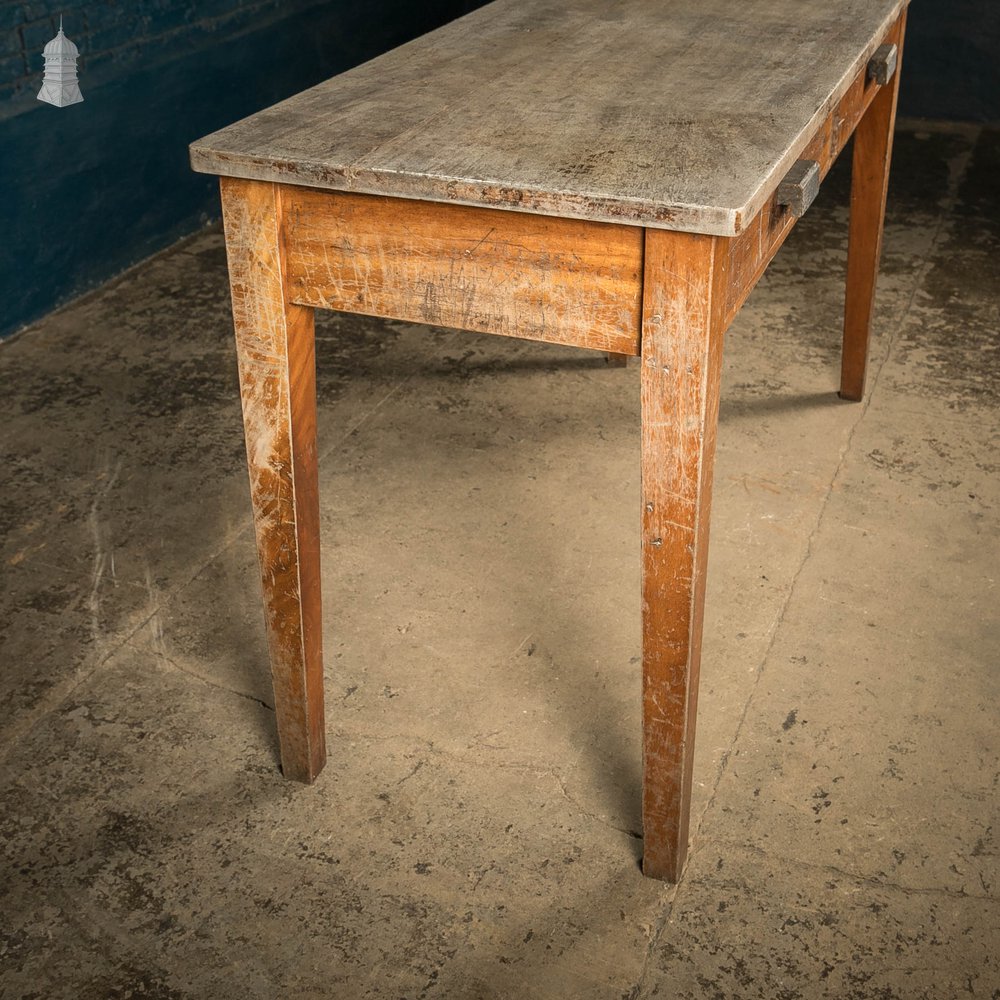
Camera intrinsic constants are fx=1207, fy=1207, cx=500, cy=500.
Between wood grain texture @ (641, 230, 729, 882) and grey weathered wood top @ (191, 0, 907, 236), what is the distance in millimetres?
68

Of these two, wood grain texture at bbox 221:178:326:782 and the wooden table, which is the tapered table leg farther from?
wood grain texture at bbox 221:178:326:782

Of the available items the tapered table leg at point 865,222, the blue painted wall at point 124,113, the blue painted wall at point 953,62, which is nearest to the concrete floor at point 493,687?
the tapered table leg at point 865,222

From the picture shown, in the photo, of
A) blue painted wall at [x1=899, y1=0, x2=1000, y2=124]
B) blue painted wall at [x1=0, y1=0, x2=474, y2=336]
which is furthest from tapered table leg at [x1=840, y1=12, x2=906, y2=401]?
blue painted wall at [x1=899, y1=0, x2=1000, y2=124]

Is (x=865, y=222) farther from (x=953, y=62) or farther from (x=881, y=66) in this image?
(x=953, y=62)

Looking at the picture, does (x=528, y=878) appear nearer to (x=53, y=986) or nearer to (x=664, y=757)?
(x=664, y=757)

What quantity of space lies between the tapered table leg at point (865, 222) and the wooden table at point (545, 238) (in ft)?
2.30

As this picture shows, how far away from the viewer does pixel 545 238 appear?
1252mm

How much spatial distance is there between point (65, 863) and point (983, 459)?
1.87m

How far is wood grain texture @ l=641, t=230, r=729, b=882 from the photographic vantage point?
3.94ft

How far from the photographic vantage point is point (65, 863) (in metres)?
1.57

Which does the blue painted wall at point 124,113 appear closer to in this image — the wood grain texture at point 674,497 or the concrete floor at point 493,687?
the concrete floor at point 493,687

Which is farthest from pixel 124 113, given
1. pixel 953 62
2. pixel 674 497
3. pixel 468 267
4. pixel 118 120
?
pixel 953 62

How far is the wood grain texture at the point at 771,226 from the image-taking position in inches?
51.1

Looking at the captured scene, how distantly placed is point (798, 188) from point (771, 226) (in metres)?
0.06
